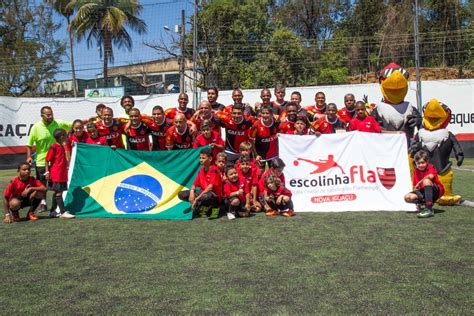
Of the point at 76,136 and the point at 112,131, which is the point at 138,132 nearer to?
the point at 112,131

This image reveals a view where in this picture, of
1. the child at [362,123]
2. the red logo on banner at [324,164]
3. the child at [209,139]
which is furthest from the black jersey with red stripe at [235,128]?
the child at [362,123]

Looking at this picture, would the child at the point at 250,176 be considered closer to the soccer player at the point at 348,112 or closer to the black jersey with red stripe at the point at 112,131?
the black jersey with red stripe at the point at 112,131

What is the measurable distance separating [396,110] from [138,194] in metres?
4.25

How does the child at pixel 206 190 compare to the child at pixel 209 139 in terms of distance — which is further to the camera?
the child at pixel 209 139

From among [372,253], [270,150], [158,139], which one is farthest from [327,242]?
[158,139]

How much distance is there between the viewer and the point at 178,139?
22.9 ft

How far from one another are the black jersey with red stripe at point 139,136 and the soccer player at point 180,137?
1.06ft

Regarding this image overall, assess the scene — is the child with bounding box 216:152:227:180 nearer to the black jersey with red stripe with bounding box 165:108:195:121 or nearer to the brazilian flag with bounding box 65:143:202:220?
the brazilian flag with bounding box 65:143:202:220

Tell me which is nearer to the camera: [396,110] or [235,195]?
[235,195]

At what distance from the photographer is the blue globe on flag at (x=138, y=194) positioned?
21.1 ft

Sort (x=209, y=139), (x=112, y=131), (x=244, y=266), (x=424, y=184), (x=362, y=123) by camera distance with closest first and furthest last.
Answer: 1. (x=244, y=266)
2. (x=424, y=184)
3. (x=209, y=139)
4. (x=112, y=131)
5. (x=362, y=123)

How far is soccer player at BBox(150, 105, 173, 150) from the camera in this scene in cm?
694

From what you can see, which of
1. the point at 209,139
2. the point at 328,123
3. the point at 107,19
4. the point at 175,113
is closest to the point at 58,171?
the point at 175,113

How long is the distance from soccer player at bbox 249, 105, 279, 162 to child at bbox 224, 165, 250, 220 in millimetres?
736
